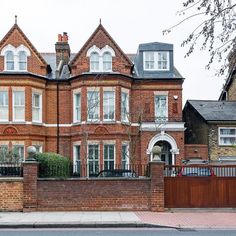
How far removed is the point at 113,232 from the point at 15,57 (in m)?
21.4

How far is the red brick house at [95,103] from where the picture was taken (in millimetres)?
34250

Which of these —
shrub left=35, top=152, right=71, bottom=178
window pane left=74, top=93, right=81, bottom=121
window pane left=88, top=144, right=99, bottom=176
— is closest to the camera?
shrub left=35, top=152, right=71, bottom=178

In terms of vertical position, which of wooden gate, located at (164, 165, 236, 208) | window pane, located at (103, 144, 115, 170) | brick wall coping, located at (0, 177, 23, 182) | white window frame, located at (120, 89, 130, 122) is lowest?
wooden gate, located at (164, 165, 236, 208)

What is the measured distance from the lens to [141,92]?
118 feet

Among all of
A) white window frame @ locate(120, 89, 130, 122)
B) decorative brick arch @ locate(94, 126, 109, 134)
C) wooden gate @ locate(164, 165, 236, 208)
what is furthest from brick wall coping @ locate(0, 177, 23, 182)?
white window frame @ locate(120, 89, 130, 122)

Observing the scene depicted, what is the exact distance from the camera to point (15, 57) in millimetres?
34781

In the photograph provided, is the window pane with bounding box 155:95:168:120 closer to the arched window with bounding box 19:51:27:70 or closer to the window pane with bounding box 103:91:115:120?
the window pane with bounding box 103:91:115:120

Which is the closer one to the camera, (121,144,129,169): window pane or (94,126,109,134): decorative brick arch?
(94,126,109,134): decorative brick arch

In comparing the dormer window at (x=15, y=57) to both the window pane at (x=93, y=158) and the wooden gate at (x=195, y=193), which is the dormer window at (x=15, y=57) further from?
the wooden gate at (x=195, y=193)

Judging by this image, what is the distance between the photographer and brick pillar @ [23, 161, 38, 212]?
21.1 m

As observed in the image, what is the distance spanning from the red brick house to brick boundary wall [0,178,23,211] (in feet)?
41.4

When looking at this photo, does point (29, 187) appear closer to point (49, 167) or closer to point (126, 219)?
point (49, 167)

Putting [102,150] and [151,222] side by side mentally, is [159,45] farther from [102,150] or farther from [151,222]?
[151,222]


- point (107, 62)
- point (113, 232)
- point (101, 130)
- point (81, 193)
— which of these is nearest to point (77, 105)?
point (101, 130)
